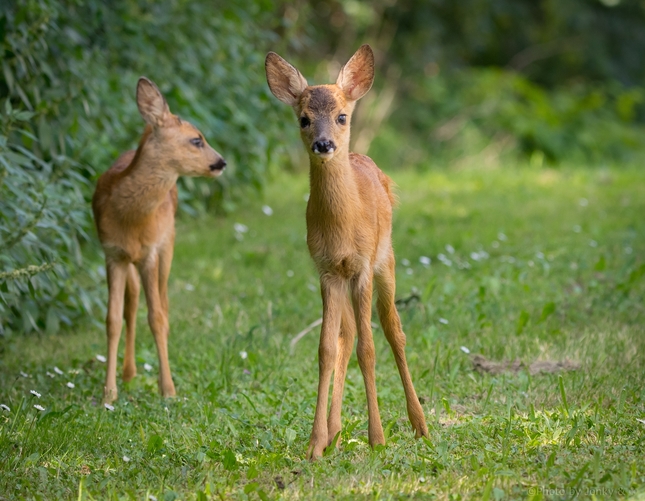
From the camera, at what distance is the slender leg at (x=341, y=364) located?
165 inches

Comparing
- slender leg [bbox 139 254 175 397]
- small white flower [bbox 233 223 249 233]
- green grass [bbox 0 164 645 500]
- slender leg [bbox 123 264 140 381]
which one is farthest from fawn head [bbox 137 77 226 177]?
small white flower [bbox 233 223 249 233]

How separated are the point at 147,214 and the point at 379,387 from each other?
1789 mm

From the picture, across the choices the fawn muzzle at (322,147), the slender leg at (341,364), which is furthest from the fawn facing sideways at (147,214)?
the fawn muzzle at (322,147)

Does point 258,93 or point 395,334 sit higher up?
point 258,93

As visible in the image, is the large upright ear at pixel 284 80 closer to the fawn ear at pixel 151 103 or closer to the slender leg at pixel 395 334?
the slender leg at pixel 395 334

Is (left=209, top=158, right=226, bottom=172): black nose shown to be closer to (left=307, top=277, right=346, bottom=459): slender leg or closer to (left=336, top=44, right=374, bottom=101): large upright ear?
(left=336, top=44, right=374, bottom=101): large upright ear

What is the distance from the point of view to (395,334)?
172 inches

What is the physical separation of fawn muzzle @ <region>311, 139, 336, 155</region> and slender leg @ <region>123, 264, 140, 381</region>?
7.49 ft

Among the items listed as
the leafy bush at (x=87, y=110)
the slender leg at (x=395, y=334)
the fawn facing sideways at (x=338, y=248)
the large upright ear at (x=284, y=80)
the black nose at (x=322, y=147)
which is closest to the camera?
the black nose at (x=322, y=147)

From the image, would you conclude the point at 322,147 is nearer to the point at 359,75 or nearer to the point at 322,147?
the point at 322,147

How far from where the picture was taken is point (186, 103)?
859 cm

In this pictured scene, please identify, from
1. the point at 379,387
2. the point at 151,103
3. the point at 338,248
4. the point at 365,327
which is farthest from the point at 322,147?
the point at 151,103

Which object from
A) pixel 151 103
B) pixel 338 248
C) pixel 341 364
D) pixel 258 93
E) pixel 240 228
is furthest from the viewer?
pixel 258 93

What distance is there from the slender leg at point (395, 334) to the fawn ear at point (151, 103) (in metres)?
2.06
